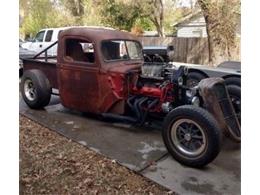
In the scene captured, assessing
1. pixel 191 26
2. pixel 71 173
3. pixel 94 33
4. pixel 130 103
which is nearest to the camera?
pixel 71 173

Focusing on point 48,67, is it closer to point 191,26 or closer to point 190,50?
point 190,50

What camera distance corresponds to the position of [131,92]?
16.7ft

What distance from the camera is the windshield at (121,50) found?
5281 mm

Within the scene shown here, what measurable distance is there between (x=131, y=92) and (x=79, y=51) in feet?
4.21

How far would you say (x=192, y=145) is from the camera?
387 centimetres

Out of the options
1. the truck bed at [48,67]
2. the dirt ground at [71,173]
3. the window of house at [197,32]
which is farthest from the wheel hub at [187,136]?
the window of house at [197,32]

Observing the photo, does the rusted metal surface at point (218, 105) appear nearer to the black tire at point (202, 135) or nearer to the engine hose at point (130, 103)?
the black tire at point (202, 135)

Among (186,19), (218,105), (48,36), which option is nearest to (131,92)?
(218,105)

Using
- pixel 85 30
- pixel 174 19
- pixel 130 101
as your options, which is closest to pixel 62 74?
pixel 85 30

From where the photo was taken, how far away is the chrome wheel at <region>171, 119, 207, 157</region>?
3.75m

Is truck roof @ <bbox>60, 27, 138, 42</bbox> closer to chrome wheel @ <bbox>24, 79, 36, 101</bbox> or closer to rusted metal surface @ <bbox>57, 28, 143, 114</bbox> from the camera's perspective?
rusted metal surface @ <bbox>57, 28, 143, 114</bbox>

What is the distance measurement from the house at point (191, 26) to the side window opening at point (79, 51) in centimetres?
1620
